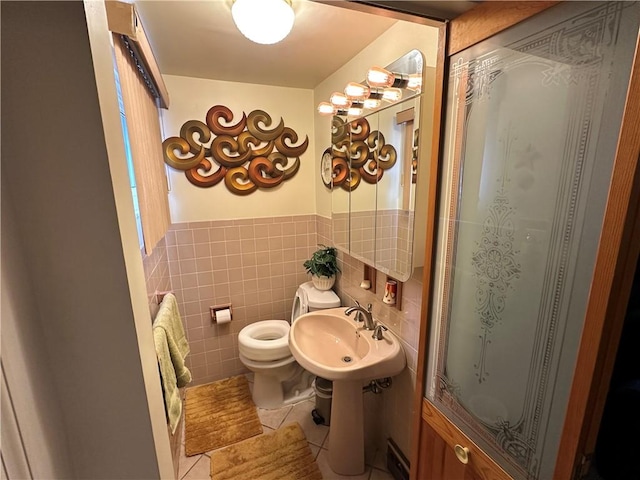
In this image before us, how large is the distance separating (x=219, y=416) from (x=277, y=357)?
59 cm

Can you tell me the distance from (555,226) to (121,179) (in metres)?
0.85

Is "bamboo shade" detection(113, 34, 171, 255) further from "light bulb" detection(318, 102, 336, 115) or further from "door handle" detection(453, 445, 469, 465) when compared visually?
"door handle" detection(453, 445, 469, 465)

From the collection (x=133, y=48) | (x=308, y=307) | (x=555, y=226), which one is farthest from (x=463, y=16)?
(x=308, y=307)

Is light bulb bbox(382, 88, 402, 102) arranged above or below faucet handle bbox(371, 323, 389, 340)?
above

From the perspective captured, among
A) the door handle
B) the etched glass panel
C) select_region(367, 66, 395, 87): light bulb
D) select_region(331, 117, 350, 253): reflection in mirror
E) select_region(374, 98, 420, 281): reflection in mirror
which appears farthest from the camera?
select_region(331, 117, 350, 253): reflection in mirror

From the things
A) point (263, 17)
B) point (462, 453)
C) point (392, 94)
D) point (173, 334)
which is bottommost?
point (462, 453)

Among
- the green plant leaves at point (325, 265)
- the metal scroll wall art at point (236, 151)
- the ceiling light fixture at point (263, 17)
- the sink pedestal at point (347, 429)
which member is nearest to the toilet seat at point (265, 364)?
the sink pedestal at point (347, 429)

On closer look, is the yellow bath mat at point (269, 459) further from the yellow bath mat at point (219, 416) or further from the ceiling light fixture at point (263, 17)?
the ceiling light fixture at point (263, 17)

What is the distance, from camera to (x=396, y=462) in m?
1.57

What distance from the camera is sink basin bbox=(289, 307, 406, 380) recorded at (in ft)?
4.36

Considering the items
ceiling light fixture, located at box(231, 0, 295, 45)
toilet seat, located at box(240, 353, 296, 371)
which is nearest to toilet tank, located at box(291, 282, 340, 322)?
toilet seat, located at box(240, 353, 296, 371)

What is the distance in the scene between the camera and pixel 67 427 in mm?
397

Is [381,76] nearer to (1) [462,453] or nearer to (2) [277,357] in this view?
(1) [462,453]

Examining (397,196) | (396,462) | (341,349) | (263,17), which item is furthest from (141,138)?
(396,462)
